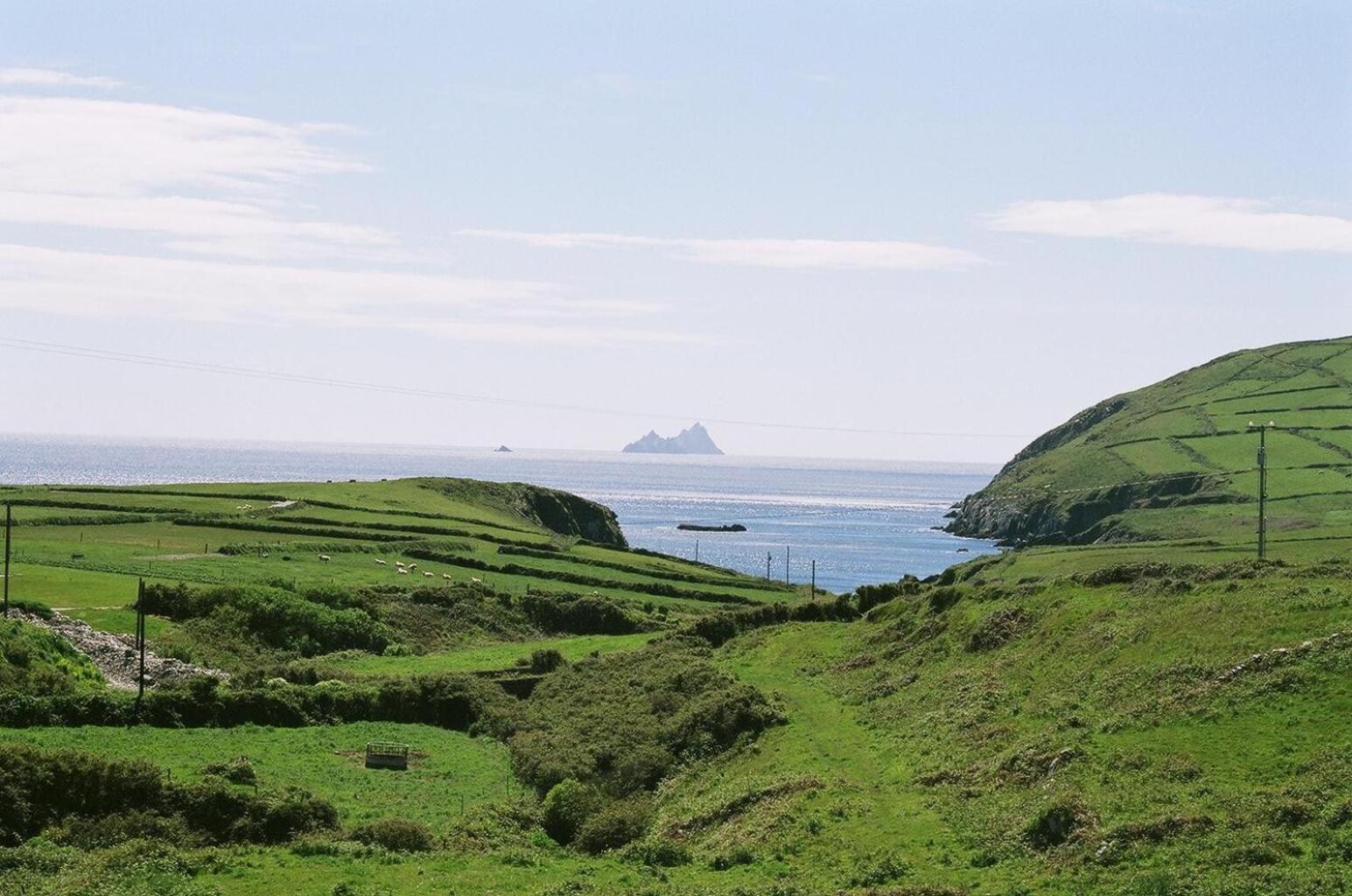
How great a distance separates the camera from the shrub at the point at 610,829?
42.8 m

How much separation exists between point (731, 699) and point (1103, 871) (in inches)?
925

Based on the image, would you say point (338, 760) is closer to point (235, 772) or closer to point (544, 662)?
point (235, 772)

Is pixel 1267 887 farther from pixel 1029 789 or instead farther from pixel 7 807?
pixel 7 807

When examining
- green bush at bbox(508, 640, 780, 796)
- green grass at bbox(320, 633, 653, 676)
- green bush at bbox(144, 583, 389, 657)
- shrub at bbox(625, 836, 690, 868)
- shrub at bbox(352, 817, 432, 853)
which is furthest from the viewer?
green bush at bbox(144, 583, 389, 657)

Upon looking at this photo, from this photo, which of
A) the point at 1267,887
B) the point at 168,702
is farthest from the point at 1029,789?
the point at 168,702

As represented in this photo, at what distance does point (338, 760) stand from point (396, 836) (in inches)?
568

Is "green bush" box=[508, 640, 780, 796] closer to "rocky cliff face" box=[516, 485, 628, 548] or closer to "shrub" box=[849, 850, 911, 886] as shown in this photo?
"shrub" box=[849, 850, 911, 886]

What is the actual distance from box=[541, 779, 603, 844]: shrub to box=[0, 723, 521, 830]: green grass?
10.5 ft

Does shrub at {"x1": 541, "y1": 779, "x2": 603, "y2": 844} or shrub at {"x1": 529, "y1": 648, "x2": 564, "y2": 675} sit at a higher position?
shrub at {"x1": 529, "y1": 648, "x2": 564, "y2": 675}

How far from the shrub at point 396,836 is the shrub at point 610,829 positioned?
4.93 m

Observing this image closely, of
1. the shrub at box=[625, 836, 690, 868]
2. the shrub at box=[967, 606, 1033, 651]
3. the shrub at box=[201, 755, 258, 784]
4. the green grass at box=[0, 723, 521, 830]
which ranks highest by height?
the shrub at box=[967, 606, 1033, 651]

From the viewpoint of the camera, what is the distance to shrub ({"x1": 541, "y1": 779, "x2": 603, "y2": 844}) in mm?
44938

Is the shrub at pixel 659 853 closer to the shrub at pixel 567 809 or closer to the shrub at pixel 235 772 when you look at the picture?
the shrub at pixel 567 809

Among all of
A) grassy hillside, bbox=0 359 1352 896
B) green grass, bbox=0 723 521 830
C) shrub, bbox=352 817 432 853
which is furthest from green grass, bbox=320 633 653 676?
shrub, bbox=352 817 432 853
